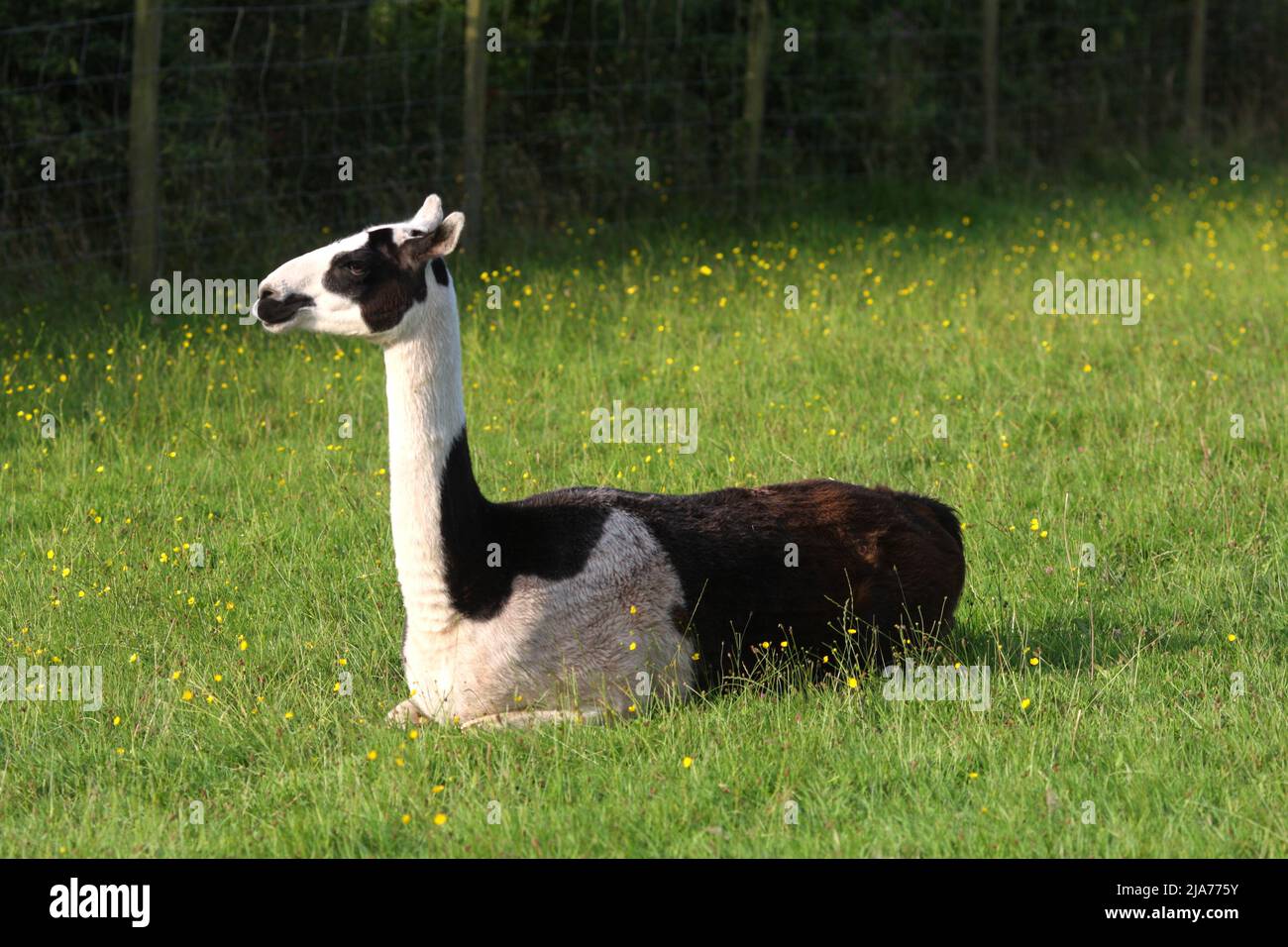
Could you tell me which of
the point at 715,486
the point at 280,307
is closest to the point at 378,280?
the point at 280,307

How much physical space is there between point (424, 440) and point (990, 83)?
496 inches

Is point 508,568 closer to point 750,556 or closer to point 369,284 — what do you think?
point 750,556

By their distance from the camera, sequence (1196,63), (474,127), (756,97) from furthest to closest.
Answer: (1196,63)
(756,97)
(474,127)

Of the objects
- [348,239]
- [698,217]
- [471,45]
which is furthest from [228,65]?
[348,239]

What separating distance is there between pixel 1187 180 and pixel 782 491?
493 inches

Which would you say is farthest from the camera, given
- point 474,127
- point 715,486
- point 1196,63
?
point 1196,63

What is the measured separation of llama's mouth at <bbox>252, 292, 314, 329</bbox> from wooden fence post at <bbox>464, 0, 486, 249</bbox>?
7610 millimetres

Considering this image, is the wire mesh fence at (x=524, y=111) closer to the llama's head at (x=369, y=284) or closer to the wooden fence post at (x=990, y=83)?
the wooden fence post at (x=990, y=83)

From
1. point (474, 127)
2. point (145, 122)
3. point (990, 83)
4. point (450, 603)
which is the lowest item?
point (450, 603)

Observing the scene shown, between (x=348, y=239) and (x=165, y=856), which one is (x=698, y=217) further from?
(x=165, y=856)

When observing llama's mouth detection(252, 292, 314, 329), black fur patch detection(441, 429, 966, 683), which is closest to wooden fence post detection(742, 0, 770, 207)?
black fur patch detection(441, 429, 966, 683)

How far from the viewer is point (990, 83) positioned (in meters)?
17.1

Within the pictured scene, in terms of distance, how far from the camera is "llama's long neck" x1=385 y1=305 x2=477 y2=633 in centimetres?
580

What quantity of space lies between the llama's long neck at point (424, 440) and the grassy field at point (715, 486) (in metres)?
0.54
